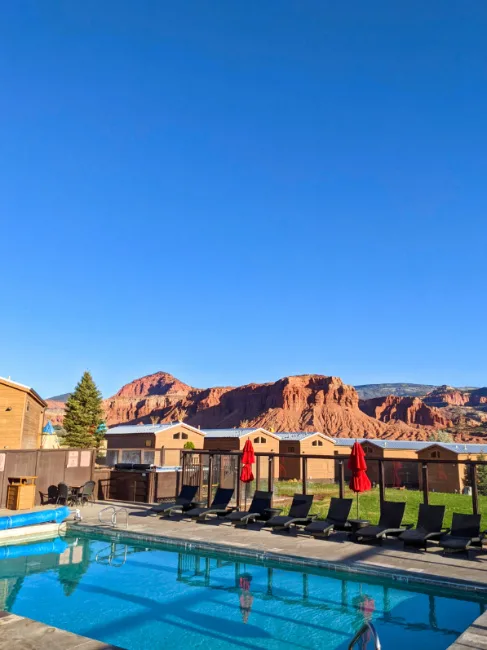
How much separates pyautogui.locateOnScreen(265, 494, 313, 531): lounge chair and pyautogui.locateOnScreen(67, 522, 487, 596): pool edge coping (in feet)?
6.71

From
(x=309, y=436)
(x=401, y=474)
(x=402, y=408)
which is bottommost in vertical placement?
(x=401, y=474)

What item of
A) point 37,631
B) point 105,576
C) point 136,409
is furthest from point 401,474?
point 136,409

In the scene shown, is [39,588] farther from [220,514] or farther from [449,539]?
[449,539]

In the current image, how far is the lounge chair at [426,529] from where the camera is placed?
1032 centimetres

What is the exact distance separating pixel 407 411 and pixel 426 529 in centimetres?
12646

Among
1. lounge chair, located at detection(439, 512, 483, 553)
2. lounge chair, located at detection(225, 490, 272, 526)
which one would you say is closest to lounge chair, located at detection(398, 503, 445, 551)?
lounge chair, located at detection(439, 512, 483, 553)

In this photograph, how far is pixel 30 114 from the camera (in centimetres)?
2028

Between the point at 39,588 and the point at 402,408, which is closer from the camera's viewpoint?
the point at 39,588

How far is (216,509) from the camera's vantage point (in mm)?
14172

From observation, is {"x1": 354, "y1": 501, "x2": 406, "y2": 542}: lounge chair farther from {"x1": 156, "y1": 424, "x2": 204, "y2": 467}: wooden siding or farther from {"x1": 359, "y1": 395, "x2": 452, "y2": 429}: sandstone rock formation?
{"x1": 359, "y1": 395, "x2": 452, "y2": 429}: sandstone rock formation

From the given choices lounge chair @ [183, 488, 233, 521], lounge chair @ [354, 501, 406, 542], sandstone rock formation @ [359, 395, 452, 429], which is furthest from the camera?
sandstone rock formation @ [359, 395, 452, 429]

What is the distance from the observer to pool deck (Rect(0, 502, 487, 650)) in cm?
634

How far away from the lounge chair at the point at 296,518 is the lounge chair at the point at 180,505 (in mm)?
3087

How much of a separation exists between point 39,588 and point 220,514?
5785 mm
